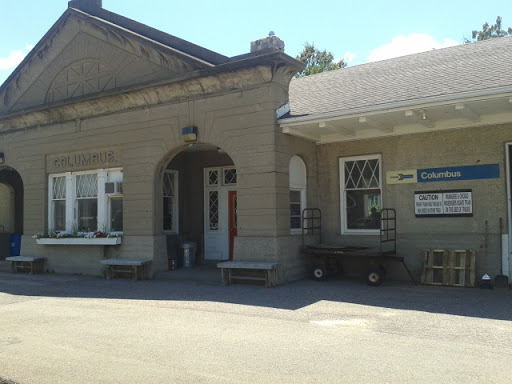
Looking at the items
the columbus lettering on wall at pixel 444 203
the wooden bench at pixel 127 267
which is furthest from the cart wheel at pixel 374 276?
the wooden bench at pixel 127 267

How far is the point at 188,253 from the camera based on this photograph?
14.0 meters

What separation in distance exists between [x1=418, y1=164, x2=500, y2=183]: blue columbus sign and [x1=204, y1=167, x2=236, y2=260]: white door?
553 centimetres

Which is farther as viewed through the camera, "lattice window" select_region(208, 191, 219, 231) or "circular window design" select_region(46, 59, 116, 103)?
"lattice window" select_region(208, 191, 219, 231)

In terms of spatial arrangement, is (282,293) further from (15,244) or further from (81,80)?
(15,244)

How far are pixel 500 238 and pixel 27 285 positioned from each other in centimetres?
1040

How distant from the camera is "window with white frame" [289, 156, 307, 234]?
11719 mm

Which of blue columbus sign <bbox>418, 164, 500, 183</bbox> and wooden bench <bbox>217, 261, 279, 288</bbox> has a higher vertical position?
blue columbus sign <bbox>418, 164, 500, 183</bbox>

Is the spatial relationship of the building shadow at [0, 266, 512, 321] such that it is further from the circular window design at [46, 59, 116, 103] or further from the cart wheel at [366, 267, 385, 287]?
the circular window design at [46, 59, 116, 103]

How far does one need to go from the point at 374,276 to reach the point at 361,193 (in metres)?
2.33

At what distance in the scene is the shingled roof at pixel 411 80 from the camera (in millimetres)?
9688

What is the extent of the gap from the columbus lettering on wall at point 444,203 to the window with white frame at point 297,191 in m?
2.55

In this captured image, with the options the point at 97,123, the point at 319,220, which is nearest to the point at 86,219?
the point at 97,123

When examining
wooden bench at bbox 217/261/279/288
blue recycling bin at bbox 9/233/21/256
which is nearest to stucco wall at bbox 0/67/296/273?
wooden bench at bbox 217/261/279/288

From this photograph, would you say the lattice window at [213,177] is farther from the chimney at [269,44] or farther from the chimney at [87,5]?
the chimney at [87,5]
